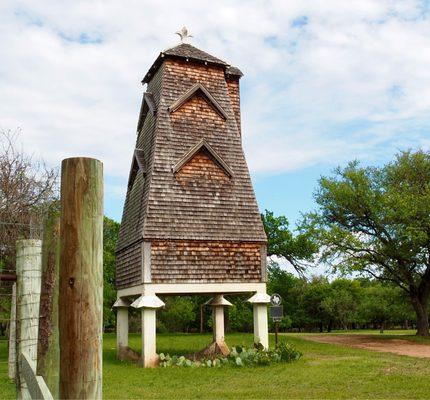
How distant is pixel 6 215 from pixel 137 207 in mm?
5139

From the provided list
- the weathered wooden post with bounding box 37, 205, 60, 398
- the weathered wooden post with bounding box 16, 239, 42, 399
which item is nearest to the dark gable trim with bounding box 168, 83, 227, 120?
the weathered wooden post with bounding box 16, 239, 42, 399

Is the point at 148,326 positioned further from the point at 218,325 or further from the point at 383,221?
the point at 383,221

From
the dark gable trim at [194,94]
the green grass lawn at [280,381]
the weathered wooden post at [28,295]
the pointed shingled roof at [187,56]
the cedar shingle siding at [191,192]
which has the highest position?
the pointed shingled roof at [187,56]

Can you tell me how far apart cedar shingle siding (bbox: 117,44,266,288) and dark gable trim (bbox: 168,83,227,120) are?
9 centimetres

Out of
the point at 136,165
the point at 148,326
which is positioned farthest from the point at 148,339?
the point at 136,165

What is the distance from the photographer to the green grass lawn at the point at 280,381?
11633 millimetres

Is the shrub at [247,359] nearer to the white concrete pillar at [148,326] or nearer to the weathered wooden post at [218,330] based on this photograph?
the white concrete pillar at [148,326]

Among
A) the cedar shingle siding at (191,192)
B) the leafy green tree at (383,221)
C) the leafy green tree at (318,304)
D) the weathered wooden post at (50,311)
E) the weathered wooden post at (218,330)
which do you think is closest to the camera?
the weathered wooden post at (50,311)

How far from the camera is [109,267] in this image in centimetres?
4328

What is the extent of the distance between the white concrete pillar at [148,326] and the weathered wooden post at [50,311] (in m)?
11.5

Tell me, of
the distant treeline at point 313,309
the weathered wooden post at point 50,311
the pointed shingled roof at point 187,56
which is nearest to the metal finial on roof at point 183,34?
the pointed shingled roof at point 187,56

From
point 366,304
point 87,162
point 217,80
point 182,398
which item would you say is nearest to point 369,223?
point 217,80

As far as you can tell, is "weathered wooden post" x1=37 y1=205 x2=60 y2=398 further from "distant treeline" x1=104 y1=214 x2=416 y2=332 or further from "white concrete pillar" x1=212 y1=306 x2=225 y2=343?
"distant treeline" x1=104 y1=214 x2=416 y2=332

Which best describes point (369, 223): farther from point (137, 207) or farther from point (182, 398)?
point (182, 398)
